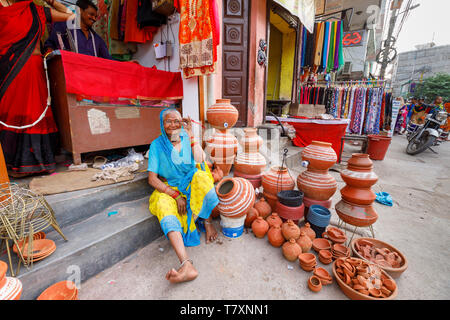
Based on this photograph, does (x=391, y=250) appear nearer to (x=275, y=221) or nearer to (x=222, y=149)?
(x=275, y=221)

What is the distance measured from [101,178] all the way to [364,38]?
612 inches

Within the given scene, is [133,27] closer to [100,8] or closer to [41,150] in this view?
[100,8]

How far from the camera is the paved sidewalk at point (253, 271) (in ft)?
4.90

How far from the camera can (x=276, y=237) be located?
1.95m

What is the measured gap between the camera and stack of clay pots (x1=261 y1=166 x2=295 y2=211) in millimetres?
2408

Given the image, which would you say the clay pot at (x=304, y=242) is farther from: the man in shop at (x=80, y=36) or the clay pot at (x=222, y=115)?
the man in shop at (x=80, y=36)

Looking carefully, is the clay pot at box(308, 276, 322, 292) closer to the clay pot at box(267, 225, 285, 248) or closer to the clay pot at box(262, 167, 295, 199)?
the clay pot at box(267, 225, 285, 248)

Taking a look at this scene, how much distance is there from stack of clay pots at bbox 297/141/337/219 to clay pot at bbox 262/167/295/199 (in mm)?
160

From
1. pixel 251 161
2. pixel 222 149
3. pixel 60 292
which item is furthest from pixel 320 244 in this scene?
pixel 60 292

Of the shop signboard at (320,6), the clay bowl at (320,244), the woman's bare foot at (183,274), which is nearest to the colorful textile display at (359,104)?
the shop signboard at (320,6)

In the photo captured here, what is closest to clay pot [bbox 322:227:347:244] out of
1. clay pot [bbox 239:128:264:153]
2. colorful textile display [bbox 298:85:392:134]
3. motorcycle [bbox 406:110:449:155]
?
clay pot [bbox 239:128:264:153]

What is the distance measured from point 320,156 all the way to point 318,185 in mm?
334
